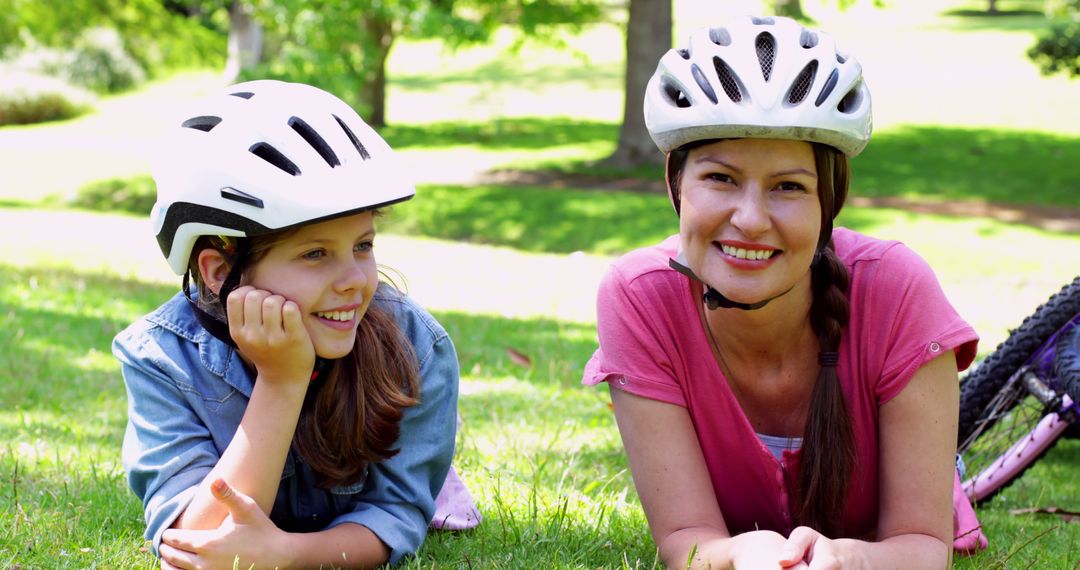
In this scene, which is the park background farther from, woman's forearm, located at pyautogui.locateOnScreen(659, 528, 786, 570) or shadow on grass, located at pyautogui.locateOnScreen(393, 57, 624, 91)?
woman's forearm, located at pyautogui.locateOnScreen(659, 528, 786, 570)

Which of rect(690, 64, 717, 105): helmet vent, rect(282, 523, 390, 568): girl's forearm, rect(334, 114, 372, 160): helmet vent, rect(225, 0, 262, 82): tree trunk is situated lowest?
rect(225, 0, 262, 82): tree trunk

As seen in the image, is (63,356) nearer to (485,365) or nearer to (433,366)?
(485,365)

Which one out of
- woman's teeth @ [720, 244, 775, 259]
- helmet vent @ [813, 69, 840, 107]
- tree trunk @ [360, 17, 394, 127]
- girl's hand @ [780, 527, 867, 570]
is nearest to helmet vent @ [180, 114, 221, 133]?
woman's teeth @ [720, 244, 775, 259]

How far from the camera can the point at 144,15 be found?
34438 mm

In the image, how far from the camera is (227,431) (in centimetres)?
376

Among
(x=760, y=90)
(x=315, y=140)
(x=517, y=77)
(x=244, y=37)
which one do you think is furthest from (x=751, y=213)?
(x=517, y=77)

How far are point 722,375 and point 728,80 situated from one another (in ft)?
2.87

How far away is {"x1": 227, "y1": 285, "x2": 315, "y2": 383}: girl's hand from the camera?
3.44 m

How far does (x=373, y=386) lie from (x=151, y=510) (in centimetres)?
73

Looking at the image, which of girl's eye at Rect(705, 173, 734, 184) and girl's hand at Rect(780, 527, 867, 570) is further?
girl's eye at Rect(705, 173, 734, 184)

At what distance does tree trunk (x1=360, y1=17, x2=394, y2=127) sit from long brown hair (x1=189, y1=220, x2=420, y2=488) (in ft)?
60.7

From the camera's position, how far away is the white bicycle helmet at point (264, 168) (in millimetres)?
3457

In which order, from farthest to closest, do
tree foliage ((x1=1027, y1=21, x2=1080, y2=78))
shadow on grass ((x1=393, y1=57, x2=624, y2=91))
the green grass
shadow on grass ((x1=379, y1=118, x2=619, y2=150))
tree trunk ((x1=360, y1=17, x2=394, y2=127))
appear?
shadow on grass ((x1=393, y1=57, x2=624, y2=91))
shadow on grass ((x1=379, y1=118, x2=619, y2=150))
tree trunk ((x1=360, y1=17, x2=394, y2=127))
tree foliage ((x1=1027, y1=21, x2=1080, y2=78))
the green grass

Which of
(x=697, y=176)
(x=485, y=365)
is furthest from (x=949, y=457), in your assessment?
(x=485, y=365)
